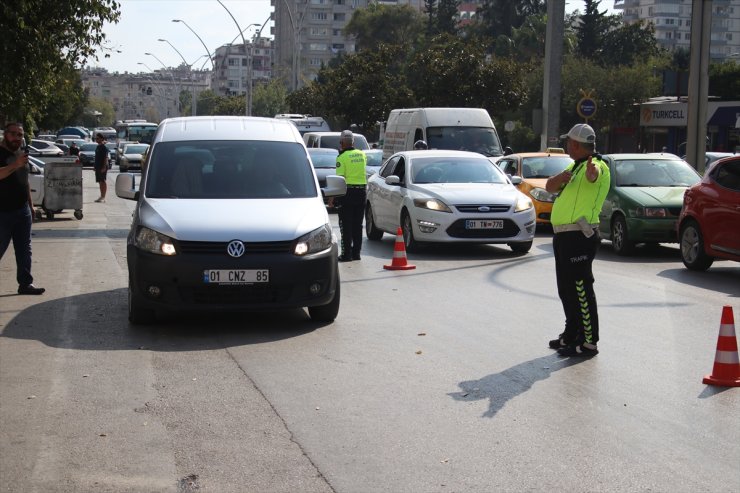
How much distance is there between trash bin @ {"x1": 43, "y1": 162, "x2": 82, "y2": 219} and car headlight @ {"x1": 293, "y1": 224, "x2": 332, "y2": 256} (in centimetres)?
1661

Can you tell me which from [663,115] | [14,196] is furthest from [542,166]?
[663,115]

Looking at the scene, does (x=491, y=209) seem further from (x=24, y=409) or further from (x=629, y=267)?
(x=24, y=409)

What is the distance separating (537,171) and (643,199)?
5.86m

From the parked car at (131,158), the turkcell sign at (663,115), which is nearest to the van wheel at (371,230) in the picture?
the parked car at (131,158)

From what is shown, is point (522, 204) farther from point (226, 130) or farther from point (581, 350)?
point (581, 350)

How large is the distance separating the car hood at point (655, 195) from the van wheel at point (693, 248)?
1826 mm

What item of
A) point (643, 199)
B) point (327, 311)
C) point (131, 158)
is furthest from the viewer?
point (131, 158)

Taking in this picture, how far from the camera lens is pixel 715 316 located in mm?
11148

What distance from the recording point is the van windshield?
93.2 ft

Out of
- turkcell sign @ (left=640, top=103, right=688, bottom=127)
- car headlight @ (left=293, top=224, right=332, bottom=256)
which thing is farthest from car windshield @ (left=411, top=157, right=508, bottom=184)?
turkcell sign @ (left=640, top=103, right=688, bottom=127)

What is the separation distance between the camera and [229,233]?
9695mm

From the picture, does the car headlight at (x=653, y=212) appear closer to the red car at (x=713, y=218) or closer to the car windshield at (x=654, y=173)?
the car windshield at (x=654, y=173)

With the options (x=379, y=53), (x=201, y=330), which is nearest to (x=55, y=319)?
(x=201, y=330)

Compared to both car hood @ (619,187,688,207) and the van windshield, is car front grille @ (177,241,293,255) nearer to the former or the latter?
car hood @ (619,187,688,207)
